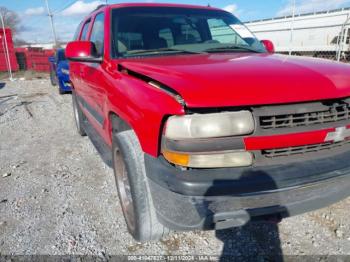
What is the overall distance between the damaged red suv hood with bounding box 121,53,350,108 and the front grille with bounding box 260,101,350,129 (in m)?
0.09

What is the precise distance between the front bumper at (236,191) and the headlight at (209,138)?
0.20 ft

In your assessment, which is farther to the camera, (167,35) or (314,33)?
(314,33)

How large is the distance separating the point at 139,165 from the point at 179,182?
0.43 meters

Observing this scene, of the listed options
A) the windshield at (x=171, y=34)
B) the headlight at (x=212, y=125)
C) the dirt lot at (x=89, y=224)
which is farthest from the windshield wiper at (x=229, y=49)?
the dirt lot at (x=89, y=224)

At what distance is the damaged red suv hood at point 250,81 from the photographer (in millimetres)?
1622

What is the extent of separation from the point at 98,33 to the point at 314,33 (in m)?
12.8

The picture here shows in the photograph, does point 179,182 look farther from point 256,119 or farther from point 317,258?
point 317,258

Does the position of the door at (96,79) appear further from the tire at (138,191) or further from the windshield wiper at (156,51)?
the tire at (138,191)

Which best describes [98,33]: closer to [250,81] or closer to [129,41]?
[129,41]

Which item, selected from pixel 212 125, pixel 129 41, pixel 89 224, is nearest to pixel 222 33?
pixel 129 41

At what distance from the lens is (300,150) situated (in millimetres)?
1824

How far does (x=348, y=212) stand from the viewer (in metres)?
2.64

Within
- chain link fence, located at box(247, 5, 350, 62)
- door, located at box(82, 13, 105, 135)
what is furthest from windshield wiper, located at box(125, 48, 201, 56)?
chain link fence, located at box(247, 5, 350, 62)

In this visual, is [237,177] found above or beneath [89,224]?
above
